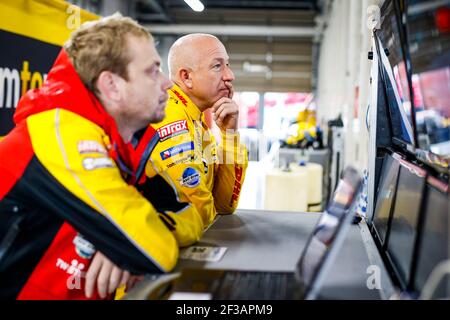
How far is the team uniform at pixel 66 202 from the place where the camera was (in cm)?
108

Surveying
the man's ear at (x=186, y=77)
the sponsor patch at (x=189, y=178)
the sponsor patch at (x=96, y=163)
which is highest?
the man's ear at (x=186, y=77)

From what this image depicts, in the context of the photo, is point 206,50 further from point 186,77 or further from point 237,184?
point 237,184

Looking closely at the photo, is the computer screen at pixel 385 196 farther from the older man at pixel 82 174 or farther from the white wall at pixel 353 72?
the white wall at pixel 353 72

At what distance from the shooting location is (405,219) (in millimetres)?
1132

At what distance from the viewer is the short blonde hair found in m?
1.20

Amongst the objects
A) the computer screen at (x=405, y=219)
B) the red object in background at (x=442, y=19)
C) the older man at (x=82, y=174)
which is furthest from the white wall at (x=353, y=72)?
the older man at (x=82, y=174)

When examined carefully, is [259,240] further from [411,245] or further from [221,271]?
[411,245]

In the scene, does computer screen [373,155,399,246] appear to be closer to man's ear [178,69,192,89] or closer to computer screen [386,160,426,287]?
computer screen [386,160,426,287]

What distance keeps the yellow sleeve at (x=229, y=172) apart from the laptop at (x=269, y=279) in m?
0.95

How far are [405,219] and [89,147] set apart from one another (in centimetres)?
78

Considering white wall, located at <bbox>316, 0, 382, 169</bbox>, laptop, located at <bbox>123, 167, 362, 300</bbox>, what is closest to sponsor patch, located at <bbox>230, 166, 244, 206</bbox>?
laptop, located at <bbox>123, 167, 362, 300</bbox>

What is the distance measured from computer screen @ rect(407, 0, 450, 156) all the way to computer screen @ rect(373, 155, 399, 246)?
0.20 meters

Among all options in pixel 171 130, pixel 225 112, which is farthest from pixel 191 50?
pixel 171 130
